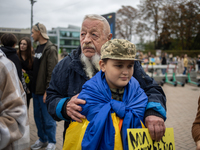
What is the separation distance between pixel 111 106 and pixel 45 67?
249 cm

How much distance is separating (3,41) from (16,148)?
8.15 feet

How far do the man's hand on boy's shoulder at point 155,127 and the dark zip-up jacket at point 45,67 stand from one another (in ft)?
8.28

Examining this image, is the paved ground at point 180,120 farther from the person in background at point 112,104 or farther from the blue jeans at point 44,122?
the person in background at point 112,104

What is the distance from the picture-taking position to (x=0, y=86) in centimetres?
141

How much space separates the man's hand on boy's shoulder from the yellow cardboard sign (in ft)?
0.11

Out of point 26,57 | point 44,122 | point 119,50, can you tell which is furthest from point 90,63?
point 26,57

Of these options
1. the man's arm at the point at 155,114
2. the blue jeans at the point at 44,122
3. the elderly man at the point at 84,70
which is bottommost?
the blue jeans at the point at 44,122

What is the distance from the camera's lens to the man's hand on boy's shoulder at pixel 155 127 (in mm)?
1358

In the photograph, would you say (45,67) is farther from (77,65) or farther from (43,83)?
(77,65)

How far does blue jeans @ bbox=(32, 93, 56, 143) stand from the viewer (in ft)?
11.6

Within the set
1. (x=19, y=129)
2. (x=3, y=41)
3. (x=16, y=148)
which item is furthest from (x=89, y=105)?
(x=3, y=41)

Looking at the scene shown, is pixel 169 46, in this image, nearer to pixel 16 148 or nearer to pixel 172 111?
pixel 172 111

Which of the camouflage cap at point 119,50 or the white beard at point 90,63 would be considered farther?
the white beard at point 90,63

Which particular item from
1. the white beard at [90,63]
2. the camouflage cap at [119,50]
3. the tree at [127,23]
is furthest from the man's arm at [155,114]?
the tree at [127,23]
